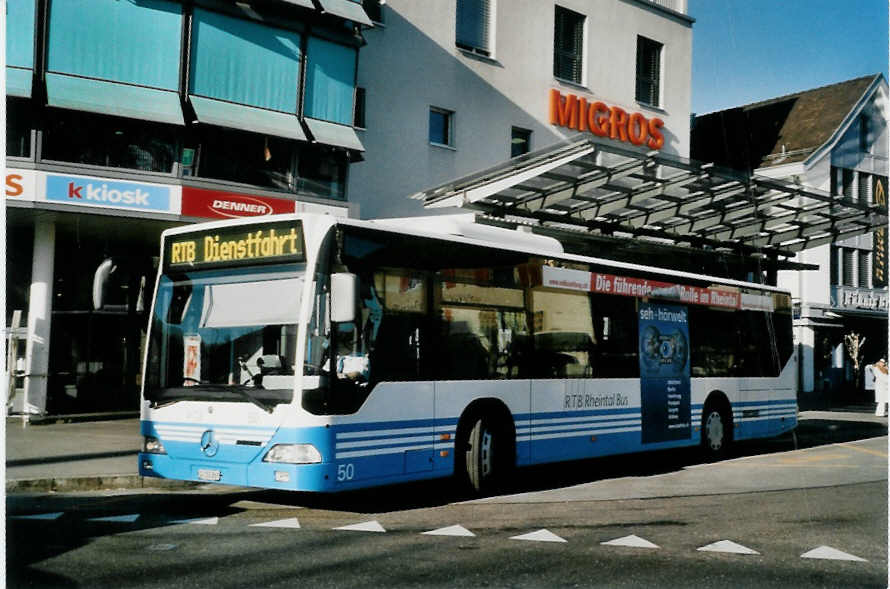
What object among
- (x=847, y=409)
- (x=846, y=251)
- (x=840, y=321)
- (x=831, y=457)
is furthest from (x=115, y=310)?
(x=846, y=251)

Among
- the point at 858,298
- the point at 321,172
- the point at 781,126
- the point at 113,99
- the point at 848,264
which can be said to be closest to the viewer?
the point at 113,99

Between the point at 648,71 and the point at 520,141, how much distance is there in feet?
21.1

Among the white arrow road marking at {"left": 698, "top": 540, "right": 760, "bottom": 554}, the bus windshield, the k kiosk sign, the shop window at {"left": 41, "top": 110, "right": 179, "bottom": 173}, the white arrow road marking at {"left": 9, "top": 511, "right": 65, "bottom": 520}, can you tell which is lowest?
the white arrow road marking at {"left": 9, "top": 511, "right": 65, "bottom": 520}

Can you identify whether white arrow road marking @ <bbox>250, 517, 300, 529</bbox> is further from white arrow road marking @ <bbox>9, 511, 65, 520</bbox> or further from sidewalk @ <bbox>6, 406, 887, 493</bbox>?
sidewalk @ <bbox>6, 406, 887, 493</bbox>

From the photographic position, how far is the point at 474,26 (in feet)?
87.8

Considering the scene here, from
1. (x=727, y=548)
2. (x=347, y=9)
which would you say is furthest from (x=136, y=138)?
(x=727, y=548)

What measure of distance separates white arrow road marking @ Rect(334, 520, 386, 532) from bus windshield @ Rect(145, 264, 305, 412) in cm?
127

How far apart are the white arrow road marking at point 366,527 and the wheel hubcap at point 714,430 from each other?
302 inches

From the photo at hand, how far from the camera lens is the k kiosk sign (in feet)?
58.3

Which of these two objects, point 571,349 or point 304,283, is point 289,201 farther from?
point 304,283

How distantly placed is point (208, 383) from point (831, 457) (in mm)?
10609

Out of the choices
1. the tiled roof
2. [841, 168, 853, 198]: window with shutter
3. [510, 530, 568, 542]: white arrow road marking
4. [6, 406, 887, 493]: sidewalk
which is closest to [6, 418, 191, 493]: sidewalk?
[6, 406, 887, 493]: sidewalk

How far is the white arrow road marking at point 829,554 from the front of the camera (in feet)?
24.4

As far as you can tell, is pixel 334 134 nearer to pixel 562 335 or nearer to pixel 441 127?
pixel 441 127
